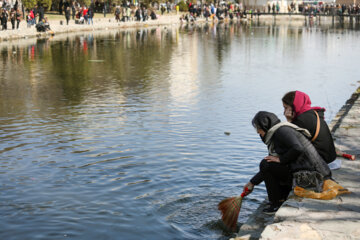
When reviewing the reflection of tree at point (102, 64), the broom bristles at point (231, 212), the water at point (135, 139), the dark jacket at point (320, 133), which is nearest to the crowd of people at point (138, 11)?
the reflection of tree at point (102, 64)

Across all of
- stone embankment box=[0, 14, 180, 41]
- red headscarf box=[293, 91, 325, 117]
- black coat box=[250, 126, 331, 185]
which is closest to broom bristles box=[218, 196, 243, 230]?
black coat box=[250, 126, 331, 185]

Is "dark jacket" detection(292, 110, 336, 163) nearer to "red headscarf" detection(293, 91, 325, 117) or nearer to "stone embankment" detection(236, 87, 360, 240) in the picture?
"red headscarf" detection(293, 91, 325, 117)

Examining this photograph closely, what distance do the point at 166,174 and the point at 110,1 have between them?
192 ft

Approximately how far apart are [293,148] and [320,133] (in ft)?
1.59

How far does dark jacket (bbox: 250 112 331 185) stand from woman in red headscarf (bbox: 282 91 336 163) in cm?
20

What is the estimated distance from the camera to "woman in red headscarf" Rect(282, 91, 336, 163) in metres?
6.16

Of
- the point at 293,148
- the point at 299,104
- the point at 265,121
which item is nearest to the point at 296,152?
the point at 293,148

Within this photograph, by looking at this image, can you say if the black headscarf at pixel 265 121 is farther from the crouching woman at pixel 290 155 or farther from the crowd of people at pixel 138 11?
the crowd of people at pixel 138 11

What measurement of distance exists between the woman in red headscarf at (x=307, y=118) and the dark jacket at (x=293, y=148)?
20 centimetres

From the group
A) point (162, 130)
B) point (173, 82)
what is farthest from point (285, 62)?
point (162, 130)

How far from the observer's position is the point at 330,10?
286ft

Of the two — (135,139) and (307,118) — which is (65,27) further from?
(307,118)

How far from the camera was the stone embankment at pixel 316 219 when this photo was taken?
16.1ft

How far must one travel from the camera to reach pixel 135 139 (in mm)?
10430
